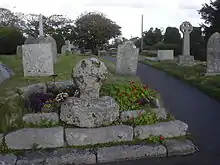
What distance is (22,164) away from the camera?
4297 mm

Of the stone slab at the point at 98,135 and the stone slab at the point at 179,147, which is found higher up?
the stone slab at the point at 98,135

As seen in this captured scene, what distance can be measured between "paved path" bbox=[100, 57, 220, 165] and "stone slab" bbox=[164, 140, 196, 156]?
137mm

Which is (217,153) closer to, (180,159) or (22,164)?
(180,159)

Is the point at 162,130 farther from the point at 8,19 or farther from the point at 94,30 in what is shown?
the point at 8,19

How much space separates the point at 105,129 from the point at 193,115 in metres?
2.88

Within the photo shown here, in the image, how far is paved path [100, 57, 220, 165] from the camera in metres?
4.45

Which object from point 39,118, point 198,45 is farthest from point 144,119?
point 198,45

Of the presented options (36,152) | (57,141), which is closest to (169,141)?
(57,141)

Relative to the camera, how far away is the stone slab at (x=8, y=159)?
4.29 metres

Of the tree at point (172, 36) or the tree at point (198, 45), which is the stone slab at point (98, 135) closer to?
the tree at point (198, 45)

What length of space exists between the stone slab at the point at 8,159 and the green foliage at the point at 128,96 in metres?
2.12

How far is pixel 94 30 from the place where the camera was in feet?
123

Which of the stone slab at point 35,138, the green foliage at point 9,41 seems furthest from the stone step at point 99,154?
the green foliage at point 9,41

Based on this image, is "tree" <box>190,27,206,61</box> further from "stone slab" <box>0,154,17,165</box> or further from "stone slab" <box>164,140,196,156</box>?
"stone slab" <box>0,154,17,165</box>
